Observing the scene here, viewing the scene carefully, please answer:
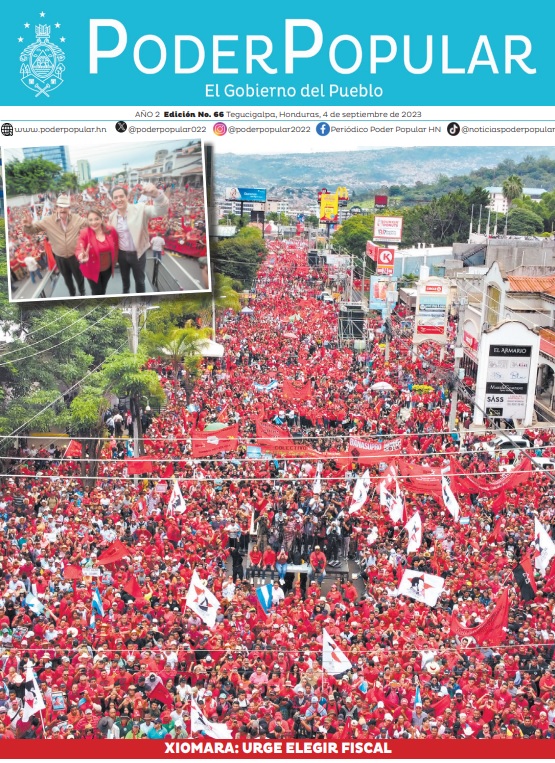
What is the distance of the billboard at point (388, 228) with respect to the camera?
243ft

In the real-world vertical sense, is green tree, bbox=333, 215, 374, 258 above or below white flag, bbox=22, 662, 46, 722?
above

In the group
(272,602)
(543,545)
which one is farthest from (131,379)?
(543,545)

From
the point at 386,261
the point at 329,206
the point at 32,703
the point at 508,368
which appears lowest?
the point at 32,703

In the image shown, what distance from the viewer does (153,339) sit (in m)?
36.8

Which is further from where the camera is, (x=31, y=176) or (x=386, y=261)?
(x=386, y=261)

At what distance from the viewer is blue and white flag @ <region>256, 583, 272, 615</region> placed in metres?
17.0

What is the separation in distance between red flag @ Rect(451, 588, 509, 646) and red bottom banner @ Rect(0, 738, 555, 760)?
7.67 feet

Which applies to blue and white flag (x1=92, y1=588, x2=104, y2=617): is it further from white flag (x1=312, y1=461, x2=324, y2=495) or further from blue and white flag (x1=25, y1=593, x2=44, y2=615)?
white flag (x1=312, y1=461, x2=324, y2=495)

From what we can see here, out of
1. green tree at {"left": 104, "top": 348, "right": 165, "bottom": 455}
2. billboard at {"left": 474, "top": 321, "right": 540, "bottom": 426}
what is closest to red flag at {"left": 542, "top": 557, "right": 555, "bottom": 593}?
billboard at {"left": 474, "top": 321, "right": 540, "bottom": 426}

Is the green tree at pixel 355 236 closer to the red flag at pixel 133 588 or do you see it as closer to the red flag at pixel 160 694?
the red flag at pixel 133 588

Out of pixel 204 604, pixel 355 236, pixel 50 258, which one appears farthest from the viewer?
pixel 355 236

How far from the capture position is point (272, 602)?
684 inches

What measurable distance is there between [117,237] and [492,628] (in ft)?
28.8

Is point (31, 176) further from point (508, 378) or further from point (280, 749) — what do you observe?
point (508, 378)
